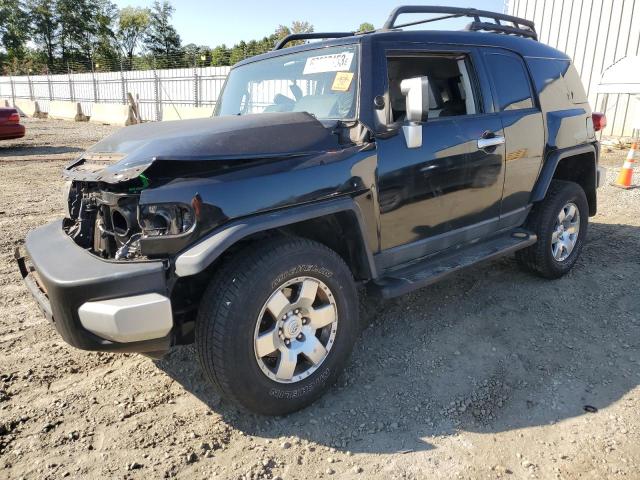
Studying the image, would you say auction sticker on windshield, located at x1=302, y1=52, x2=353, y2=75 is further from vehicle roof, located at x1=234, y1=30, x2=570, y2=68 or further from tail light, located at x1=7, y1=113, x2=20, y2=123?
tail light, located at x1=7, y1=113, x2=20, y2=123

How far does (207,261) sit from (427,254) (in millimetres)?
1812

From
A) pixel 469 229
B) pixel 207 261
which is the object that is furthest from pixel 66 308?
pixel 469 229

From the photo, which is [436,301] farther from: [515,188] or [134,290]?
[134,290]

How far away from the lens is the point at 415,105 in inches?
110

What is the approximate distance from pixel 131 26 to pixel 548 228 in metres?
76.3

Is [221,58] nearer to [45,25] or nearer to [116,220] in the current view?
[116,220]

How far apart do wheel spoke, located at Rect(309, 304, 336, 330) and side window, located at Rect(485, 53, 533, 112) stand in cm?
224

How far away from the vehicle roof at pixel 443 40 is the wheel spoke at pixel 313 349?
1.87 metres

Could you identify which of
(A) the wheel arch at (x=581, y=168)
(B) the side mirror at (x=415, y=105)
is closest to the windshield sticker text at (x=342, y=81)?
(B) the side mirror at (x=415, y=105)

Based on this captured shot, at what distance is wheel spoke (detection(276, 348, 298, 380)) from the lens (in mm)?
2596

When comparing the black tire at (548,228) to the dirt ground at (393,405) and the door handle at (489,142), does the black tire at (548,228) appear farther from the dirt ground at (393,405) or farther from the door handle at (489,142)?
the door handle at (489,142)

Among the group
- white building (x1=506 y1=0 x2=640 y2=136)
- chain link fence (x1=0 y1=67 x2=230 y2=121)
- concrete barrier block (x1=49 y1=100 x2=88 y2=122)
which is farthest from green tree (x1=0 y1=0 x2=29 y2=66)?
white building (x1=506 y1=0 x2=640 y2=136)

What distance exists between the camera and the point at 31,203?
7.31 meters

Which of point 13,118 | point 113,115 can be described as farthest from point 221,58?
point 13,118
